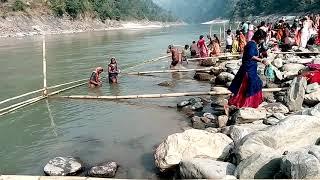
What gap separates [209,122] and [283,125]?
11.6ft

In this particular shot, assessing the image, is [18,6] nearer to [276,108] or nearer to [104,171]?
[276,108]

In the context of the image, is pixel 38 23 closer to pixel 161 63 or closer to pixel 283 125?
pixel 161 63

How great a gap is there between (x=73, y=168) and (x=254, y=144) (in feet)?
11.0

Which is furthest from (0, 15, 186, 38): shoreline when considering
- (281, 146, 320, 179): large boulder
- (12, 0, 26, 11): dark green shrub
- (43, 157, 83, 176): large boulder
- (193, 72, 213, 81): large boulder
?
(281, 146, 320, 179): large boulder

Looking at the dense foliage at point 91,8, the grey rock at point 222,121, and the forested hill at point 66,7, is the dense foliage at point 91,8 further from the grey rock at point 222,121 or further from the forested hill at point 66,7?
the grey rock at point 222,121

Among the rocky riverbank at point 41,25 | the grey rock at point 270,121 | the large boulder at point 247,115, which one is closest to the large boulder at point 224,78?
the large boulder at point 247,115

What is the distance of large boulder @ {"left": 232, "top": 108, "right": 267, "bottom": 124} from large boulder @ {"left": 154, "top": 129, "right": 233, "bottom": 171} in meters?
1.65

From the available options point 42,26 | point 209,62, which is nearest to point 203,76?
point 209,62

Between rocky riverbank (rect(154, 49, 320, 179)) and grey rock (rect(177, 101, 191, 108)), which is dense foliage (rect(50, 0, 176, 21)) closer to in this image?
grey rock (rect(177, 101, 191, 108))

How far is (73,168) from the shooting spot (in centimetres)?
770

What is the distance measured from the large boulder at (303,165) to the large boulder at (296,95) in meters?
4.55

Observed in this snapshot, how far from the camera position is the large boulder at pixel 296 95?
382 inches

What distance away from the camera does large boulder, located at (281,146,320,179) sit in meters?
4.92

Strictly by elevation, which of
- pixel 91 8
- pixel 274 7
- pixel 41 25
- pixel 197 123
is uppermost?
pixel 274 7
